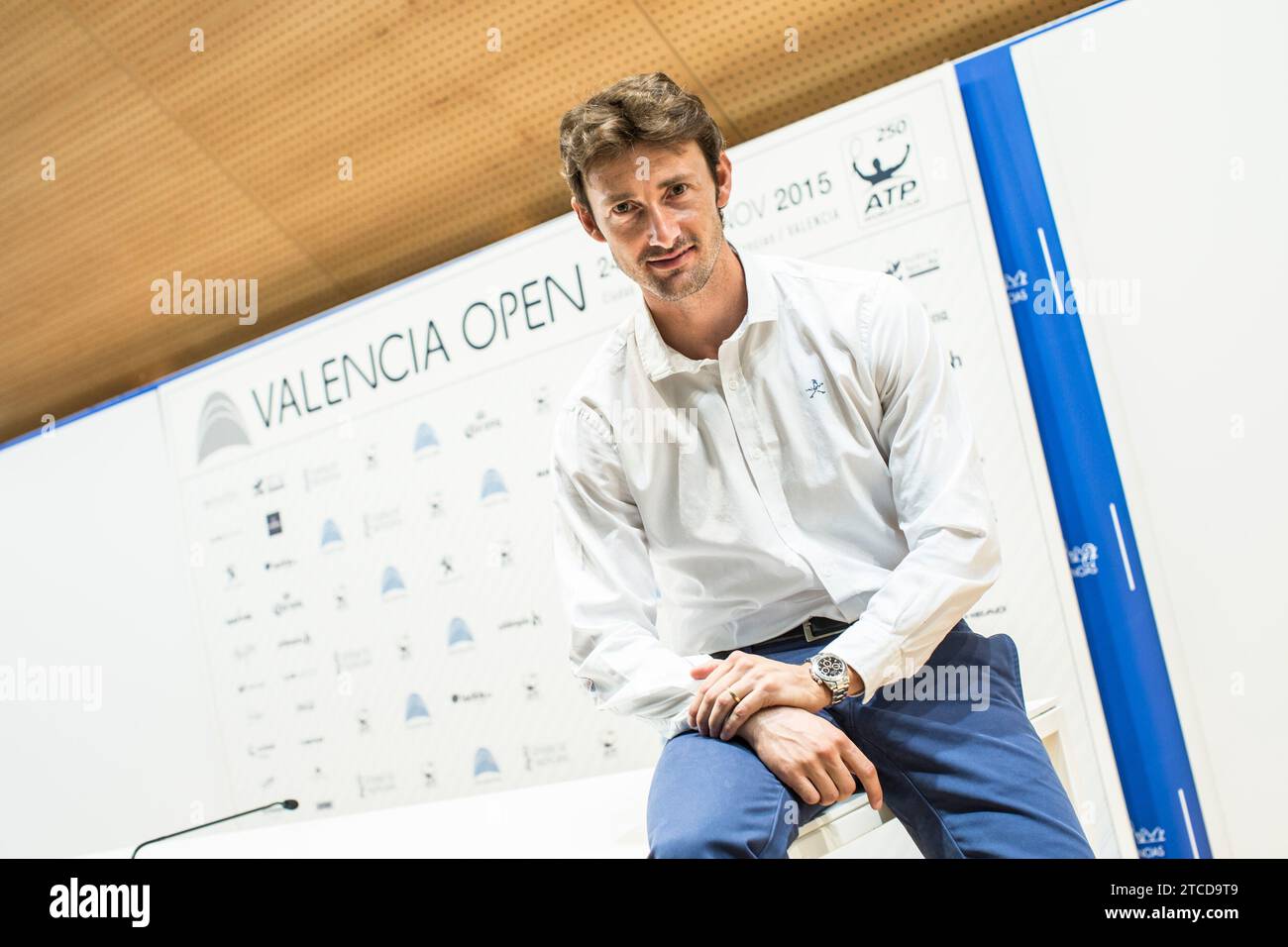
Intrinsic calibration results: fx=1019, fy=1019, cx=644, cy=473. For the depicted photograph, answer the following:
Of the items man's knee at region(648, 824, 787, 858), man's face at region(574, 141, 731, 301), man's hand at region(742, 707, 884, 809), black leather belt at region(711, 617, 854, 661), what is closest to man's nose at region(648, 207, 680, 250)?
man's face at region(574, 141, 731, 301)

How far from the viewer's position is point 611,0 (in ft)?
9.77

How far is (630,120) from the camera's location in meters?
1.52

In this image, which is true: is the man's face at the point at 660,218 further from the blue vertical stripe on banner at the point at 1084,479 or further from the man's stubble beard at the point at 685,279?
the blue vertical stripe on banner at the point at 1084,479

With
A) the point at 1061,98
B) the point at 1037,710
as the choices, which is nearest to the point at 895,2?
the point at 1061,98

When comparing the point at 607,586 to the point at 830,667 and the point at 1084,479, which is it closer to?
the point at 830,667

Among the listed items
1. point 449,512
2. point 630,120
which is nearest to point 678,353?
point 630,120

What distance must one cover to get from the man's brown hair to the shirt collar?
23 cm

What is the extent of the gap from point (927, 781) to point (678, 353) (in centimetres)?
74

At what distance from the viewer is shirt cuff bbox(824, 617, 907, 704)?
4.24 feet

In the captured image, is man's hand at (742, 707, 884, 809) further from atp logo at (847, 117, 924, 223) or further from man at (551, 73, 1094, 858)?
atp logo at (847, 117, 924, 223)

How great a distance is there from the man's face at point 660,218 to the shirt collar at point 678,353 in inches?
2.5

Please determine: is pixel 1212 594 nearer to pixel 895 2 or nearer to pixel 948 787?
pixel 948 787

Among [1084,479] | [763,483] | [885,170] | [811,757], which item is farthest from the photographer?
[885,170]

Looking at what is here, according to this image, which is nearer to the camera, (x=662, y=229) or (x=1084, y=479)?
(x=662, y=229)
